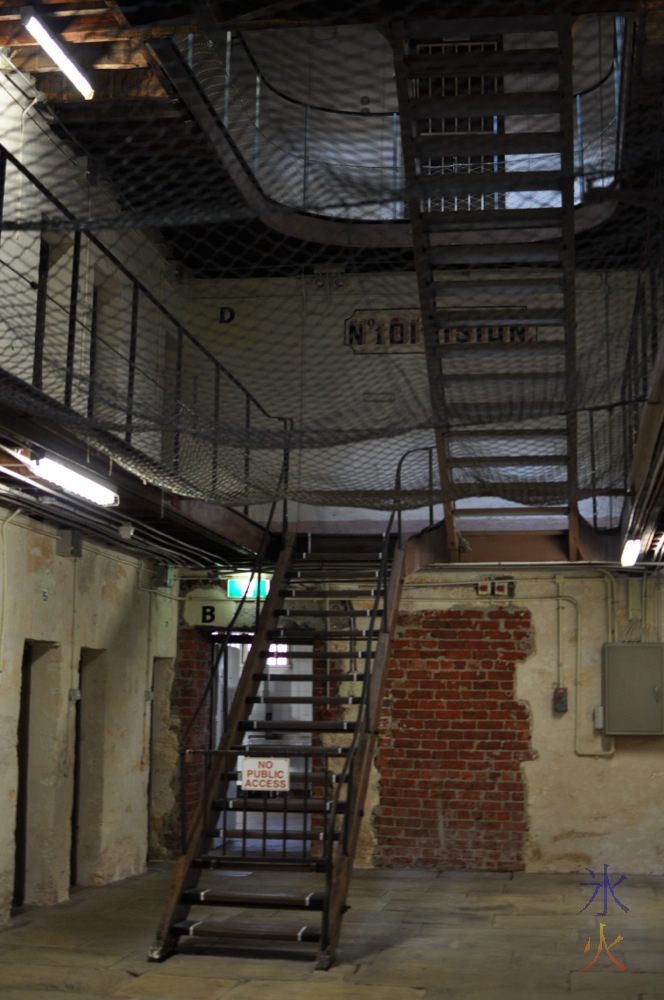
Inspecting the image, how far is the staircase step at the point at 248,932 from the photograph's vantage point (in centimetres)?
616

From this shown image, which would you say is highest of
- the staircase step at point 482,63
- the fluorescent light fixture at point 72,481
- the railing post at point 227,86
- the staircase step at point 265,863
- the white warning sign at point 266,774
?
the railing post at point 227,86

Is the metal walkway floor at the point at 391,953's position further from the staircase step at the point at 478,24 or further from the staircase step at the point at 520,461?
the staircase step at the point at 478,24

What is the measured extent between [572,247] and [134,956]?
4.51 meters

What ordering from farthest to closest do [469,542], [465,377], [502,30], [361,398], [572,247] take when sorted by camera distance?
1. [361,398]
2. [469,542]
3. [465,377]
4. [572,247]
5. [502,30]

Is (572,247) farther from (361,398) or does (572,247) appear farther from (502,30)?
(361,398)

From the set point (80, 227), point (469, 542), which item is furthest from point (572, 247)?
point (469, 542)

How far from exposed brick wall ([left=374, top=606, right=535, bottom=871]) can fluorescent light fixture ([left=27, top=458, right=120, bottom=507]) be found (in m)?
3.89

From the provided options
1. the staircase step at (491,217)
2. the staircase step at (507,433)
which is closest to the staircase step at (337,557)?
the staircase step at (507,433)

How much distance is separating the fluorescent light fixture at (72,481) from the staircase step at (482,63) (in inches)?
104

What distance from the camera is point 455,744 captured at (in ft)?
31.4

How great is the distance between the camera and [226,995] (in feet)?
18.0

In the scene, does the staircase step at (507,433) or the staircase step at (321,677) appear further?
the staircase step at (321,677)

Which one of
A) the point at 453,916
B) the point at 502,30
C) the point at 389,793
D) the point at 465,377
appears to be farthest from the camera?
the point at 389,793

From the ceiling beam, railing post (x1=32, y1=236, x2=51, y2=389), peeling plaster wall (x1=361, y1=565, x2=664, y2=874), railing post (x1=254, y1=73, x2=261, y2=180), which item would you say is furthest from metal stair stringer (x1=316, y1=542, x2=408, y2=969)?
the ceiling beam
